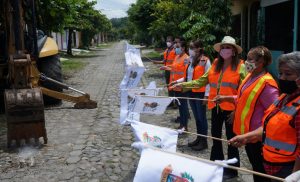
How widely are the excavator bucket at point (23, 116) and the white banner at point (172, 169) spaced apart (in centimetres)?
367

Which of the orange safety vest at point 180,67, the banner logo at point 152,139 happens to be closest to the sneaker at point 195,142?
the orange safety vest at point 180,67

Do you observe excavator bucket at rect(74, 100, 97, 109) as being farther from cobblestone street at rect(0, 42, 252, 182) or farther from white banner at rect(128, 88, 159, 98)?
white banner at rect(128, 88, 159, 98)

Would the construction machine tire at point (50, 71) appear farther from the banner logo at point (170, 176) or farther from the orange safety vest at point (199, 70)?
the banner logo at point (170, 176)

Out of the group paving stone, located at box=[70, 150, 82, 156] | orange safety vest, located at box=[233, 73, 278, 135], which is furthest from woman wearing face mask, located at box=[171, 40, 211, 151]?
orange safety vest, located at box=[233, 73, 278, 135]

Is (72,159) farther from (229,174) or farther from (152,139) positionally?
(229,174)

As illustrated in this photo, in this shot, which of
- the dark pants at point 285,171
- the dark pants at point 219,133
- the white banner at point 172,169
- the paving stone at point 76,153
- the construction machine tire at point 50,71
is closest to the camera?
the white banner at point 172,169

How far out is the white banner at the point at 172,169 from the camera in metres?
2.70

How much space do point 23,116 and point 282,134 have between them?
4369mm

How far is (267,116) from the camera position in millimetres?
3141

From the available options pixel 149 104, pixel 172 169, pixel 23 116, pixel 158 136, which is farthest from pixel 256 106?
pixel 23 116

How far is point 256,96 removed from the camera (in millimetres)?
3740

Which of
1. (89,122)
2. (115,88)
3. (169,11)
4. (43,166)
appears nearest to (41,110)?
(43,166)

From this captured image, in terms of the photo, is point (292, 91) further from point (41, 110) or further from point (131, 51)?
point (131, 51)

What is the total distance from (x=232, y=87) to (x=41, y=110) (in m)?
3.04
